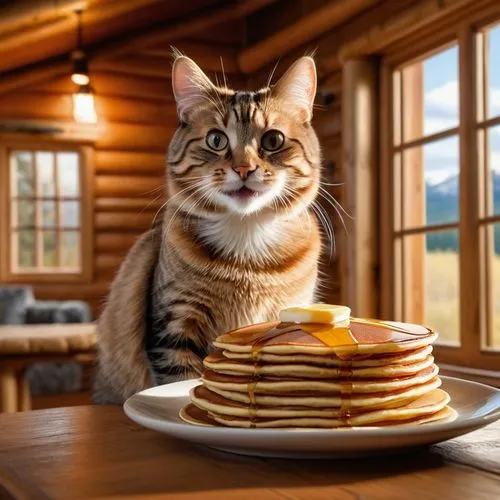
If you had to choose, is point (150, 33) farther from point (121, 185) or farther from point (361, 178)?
point (361, 178)

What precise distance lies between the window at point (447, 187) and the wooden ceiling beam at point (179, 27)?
Answer: 3.97 feet

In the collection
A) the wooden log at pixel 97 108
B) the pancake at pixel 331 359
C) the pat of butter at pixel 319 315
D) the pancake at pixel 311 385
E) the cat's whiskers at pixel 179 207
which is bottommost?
the pancake at pixel 311 385

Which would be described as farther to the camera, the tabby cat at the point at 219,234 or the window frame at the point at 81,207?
the window frame at the point at 81,207

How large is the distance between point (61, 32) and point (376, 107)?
174 centimetres

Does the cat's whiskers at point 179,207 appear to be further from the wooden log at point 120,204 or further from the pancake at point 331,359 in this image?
the wooden log at point 120,204

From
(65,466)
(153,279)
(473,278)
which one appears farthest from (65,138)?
(65,466)

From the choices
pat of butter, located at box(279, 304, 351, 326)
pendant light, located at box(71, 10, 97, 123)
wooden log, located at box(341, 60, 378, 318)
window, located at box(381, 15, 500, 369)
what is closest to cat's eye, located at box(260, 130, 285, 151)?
pat of butter, located at box(279, 304, 351, 326)

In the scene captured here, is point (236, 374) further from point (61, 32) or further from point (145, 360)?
point (61, 32)

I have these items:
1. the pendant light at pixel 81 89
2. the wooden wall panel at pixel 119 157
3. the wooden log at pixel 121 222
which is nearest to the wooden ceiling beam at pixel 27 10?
the pendant light at pixel 81 89

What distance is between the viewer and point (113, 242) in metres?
4.78

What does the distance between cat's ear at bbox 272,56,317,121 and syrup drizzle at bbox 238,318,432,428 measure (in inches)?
29.4

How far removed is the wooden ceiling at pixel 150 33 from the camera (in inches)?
136

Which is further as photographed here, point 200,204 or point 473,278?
point 473,278

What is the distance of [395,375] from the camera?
2.13ft
